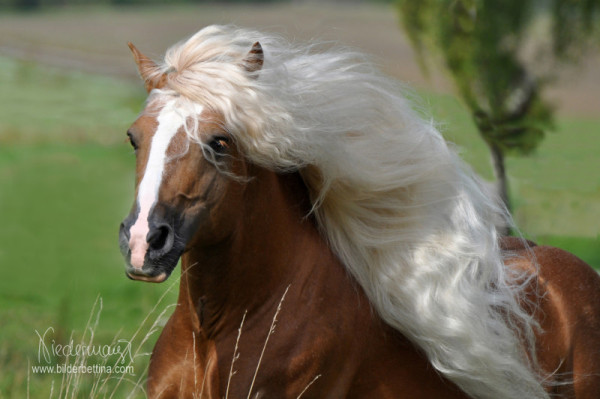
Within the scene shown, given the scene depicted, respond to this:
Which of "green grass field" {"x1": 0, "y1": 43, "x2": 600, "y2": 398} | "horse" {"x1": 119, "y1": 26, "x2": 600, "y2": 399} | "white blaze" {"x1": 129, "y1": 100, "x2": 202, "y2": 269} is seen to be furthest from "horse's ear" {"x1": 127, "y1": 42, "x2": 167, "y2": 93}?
"green grass field" {"x1": 0, "y1": 43, "x2": 600, "y2": 398}

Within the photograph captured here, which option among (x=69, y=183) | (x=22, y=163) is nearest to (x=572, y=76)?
(x=69, y=183)

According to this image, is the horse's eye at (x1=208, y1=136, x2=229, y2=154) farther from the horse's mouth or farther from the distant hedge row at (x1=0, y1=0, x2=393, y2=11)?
the distant hedge row at (x1=0, y1=0, x2=393, y2=11)

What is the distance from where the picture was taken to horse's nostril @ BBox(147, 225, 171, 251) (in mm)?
2688

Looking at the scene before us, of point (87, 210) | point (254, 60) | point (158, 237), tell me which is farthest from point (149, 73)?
point (87, 210)

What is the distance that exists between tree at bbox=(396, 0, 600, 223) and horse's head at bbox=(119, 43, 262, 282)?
470 centimetres

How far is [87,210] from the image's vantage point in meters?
11.5

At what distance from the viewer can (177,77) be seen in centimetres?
304

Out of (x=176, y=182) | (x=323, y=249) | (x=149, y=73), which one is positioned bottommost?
(x=323, y=249)

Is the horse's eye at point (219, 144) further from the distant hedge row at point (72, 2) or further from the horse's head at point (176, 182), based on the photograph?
the distant hedge row at point (72, 2)

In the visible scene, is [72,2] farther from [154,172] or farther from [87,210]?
[154,172]

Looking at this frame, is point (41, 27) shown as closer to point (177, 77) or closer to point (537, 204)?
point (537, 204)

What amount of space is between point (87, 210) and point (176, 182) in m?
9.07

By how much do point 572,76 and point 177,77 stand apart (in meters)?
5.74

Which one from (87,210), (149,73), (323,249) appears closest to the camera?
(149,73)
